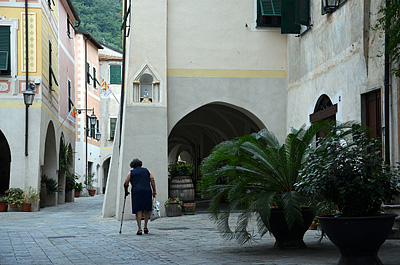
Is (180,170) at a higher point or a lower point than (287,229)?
higher

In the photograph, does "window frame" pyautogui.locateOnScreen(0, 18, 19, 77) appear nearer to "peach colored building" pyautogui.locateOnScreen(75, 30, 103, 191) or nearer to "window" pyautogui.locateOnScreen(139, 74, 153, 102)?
"window" pyautogui.locateOnScreen(139, 74, 153, 102)

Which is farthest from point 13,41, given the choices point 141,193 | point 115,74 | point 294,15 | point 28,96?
point 115,74

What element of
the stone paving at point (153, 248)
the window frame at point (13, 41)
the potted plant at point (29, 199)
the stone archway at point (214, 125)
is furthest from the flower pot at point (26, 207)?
the stone paving at point (153, 248)

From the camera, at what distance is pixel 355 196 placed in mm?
6555

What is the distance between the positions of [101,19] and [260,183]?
177 feet

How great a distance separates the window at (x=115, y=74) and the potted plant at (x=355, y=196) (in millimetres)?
40663

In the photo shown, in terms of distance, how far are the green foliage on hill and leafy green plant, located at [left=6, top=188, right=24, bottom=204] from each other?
38485mm

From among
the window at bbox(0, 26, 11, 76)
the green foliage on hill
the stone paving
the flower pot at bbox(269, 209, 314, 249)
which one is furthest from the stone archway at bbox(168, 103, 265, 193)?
the green foliage on hill

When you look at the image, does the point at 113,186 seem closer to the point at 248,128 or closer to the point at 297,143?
the point at 248,128

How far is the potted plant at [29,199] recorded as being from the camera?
21562 mm

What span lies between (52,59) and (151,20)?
1027cm

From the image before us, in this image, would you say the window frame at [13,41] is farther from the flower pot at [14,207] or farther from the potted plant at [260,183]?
the potted plant at [260,183]

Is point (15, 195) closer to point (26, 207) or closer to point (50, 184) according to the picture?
point (26, 207)

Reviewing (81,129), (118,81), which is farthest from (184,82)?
(118,81)
